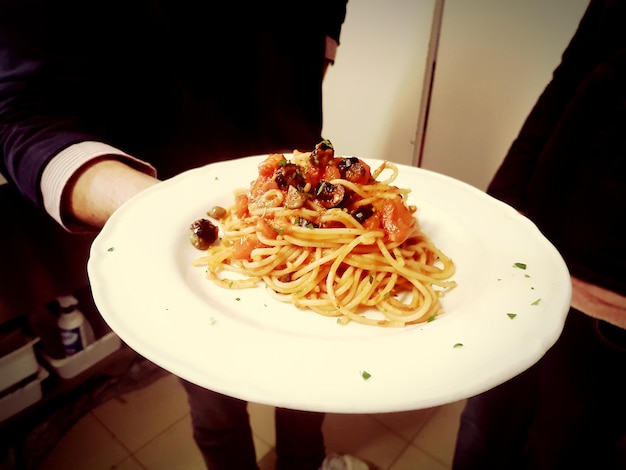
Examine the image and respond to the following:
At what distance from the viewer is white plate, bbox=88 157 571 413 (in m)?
1.04

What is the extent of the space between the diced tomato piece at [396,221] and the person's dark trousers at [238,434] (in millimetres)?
1343

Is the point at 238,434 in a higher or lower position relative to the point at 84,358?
higher

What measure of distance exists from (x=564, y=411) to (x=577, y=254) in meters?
1.09

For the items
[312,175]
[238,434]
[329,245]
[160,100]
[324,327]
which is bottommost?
[238,434]

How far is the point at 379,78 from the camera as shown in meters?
4.35

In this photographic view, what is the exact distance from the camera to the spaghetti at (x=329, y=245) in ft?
5.40

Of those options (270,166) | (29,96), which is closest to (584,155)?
(270,166)

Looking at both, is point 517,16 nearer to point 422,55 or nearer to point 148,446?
point 422,55

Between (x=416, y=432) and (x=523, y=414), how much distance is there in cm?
96

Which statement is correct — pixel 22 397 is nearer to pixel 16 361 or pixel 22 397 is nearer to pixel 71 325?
pixel 16 361

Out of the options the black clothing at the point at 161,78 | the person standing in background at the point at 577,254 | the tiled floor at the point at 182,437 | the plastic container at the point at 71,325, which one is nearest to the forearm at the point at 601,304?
the person standing in background at the point at 577,254

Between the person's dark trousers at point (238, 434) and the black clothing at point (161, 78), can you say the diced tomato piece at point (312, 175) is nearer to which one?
the black clothing at point (161, 78)

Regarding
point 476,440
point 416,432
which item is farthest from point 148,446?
point 476,440

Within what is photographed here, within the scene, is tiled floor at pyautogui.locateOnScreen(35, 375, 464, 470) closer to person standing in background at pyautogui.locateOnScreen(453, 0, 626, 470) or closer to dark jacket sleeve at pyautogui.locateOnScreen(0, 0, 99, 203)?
person standing in background at pyautogui.locateOnScreen(453, 0, 626, 470)
